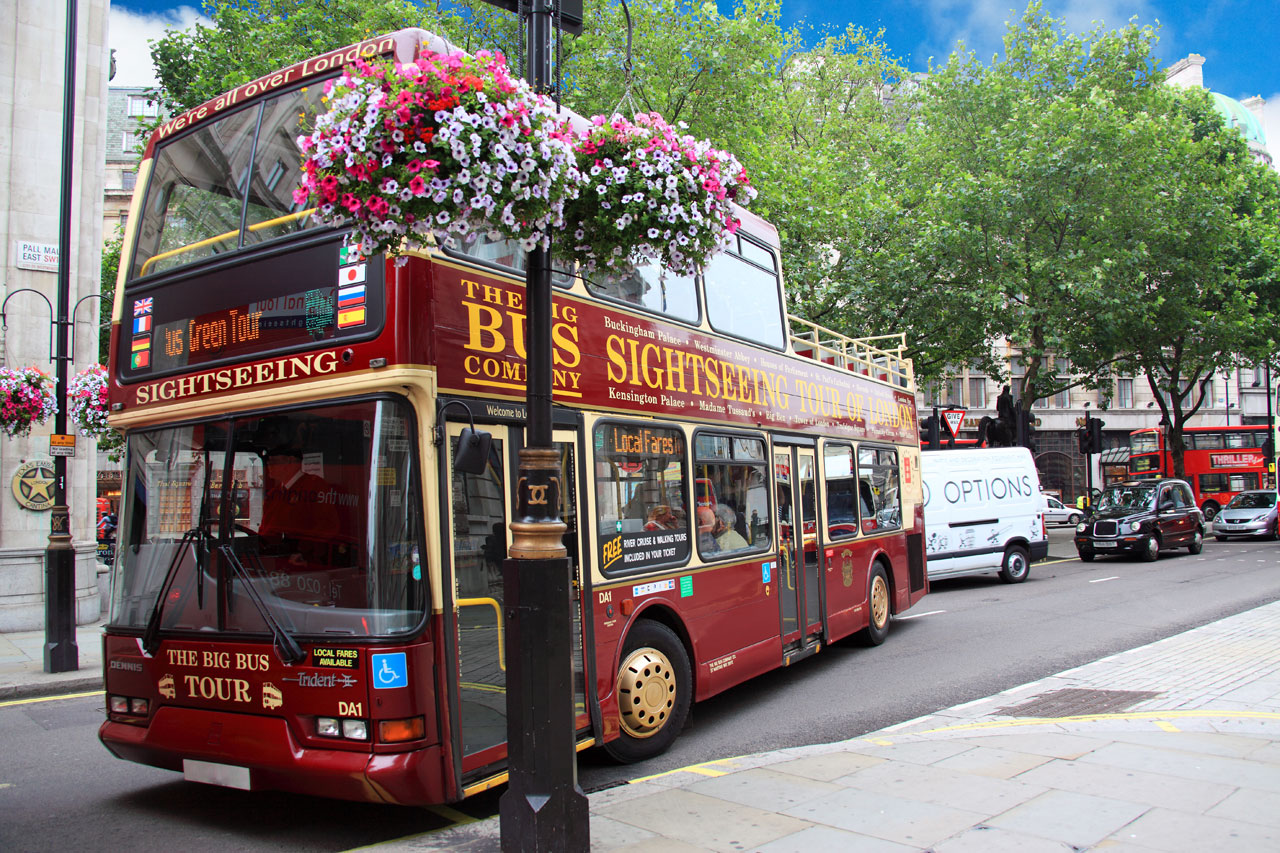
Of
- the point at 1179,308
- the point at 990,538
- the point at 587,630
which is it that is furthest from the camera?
the point at 1179,308

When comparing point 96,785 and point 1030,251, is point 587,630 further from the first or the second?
point 1030,251

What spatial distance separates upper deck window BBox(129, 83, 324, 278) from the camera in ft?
16.7

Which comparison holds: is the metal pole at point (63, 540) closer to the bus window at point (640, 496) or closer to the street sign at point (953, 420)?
the bus window at point (640, 496)

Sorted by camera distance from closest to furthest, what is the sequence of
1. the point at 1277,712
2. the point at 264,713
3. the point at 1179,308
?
the point at 264,713, the point at 1277,712, the point at 1179,308

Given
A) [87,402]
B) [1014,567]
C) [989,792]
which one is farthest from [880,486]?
[87,402]

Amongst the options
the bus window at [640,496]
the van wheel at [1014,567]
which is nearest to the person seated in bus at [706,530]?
the bus window at [640,496]

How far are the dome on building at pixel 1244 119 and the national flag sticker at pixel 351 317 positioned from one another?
54.4 meters

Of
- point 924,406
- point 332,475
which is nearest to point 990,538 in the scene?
point 332,475

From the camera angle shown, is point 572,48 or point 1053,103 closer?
point 572,48

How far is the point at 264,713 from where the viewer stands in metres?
4.61

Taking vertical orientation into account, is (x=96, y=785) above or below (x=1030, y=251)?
below

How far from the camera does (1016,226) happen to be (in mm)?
24156

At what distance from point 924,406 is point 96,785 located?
45.2 meters

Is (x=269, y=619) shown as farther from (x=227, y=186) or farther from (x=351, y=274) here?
(x=227, y=186)
